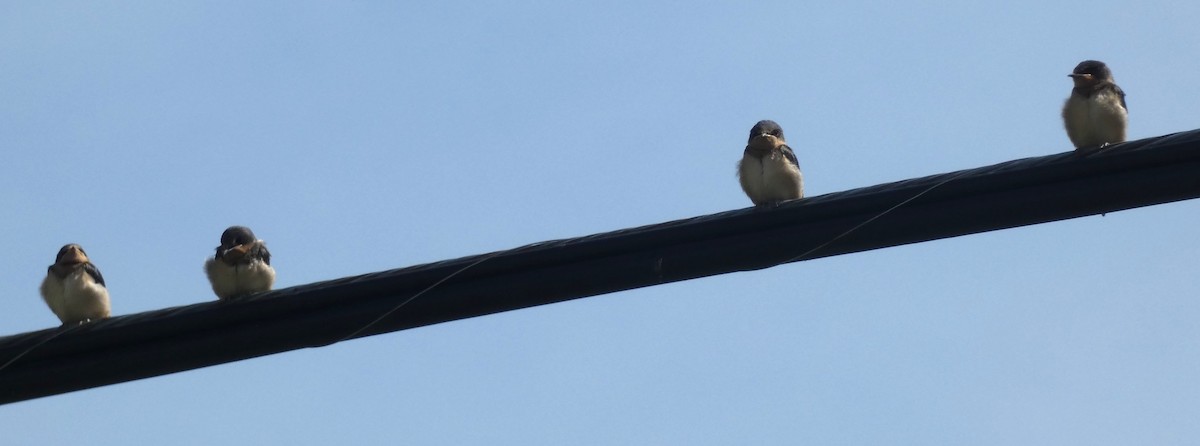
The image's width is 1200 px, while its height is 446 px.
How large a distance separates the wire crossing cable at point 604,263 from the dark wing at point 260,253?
4095 mm

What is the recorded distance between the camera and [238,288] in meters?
13.3

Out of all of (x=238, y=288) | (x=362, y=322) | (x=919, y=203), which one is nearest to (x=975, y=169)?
(x=919, y=203)

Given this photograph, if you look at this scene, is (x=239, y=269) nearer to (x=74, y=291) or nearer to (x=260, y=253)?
(x=260, y=253)

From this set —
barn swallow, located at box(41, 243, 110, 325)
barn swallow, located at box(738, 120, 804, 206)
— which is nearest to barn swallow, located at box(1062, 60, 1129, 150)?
barn swallow, located at box(738, 120, 804, 206)

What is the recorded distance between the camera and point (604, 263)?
28.0 feet

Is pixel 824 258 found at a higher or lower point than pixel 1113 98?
lower

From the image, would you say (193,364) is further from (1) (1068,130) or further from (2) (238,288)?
(1) (1068,130)

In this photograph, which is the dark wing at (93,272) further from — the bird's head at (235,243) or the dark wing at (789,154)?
the dark wing at (789,154)

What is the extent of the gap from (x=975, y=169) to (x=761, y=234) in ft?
3.57

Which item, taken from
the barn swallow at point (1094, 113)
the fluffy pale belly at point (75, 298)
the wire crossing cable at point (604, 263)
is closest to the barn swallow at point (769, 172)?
the barn swallow at point (1094, 113)

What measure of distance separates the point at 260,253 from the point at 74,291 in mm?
1700

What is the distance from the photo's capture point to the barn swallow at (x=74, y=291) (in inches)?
547

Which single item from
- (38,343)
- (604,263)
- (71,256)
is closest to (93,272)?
(71,256)

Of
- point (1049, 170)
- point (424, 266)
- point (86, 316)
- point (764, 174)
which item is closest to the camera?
point (1049, 170)
